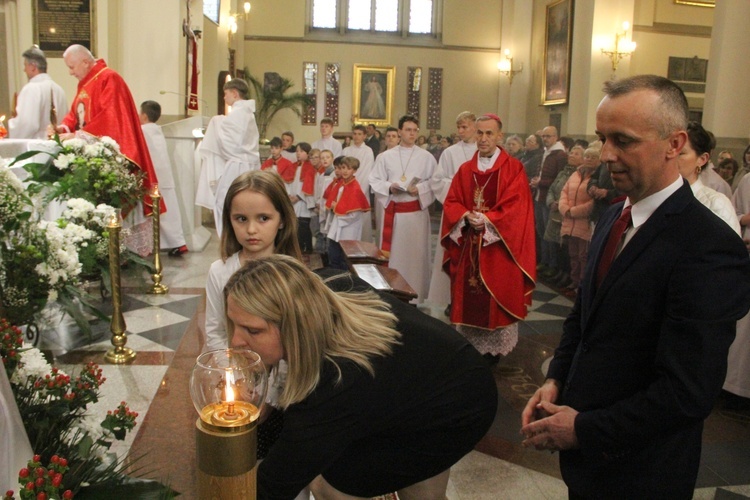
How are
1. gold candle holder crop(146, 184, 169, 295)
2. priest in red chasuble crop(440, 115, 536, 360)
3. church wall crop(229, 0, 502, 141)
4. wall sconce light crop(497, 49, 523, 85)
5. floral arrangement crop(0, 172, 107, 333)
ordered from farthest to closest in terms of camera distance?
church wall crop(229, 0, 502, 141) → wall sconce light crop(497, 49, 523, 85) → gold candle holder crop(146, 184, 169, 295) → priest in red chasuble crop(440, 115, 536, 360) → floral arrangement crop(0, 172, 107, 333)

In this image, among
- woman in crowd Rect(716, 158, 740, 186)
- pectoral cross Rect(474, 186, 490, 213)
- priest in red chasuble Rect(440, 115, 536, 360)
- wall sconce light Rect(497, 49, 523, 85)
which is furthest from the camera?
wall sconce light Rect(497, 49, 523, 85)

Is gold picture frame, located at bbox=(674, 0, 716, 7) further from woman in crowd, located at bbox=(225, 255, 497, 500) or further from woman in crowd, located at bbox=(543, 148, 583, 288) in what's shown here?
woman in crowd, located at bbox=(225, 255, 497, 500)

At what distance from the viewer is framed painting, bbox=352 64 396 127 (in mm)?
19156

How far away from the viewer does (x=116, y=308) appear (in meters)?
4.05

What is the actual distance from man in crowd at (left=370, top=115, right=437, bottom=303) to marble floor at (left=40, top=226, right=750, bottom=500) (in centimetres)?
64

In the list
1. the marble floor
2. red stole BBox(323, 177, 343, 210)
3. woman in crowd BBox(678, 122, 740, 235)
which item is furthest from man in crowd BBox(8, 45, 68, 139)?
woman in crowd BBox(678, 122, 740, 235)

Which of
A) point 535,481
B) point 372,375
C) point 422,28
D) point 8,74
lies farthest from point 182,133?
point 422,28

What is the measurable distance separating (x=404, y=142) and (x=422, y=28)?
14479mm

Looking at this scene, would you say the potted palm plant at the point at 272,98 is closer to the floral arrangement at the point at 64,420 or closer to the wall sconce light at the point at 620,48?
the wall sconce light at the point at 620,48

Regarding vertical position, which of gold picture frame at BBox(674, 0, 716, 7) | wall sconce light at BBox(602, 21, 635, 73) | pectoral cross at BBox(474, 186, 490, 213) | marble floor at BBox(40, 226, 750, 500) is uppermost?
gold picture frame at BBox(674, 0, 716, 7)

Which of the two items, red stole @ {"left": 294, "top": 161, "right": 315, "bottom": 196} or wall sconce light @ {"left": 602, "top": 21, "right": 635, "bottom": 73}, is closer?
red stole @ {"left": 294, "top": 161, "right": 315, "bottom": 196}

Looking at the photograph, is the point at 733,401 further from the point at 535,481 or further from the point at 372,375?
the point at 372,375

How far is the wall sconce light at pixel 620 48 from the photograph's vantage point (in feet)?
37.5

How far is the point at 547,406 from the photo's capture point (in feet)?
5.57
